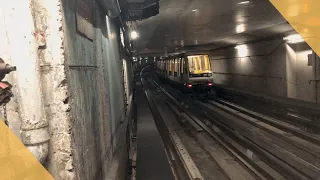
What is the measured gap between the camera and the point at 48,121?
6.81ft

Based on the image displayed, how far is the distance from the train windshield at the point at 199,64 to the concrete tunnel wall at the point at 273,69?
2.84m

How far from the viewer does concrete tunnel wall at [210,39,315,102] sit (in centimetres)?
1291

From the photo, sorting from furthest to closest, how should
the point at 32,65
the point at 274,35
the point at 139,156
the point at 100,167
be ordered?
the point at 274,35 < the point at 139,156 < the point at 100,167 < the point at 32,65

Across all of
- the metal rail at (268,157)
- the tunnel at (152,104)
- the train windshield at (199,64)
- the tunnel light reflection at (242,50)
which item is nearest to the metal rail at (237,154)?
the tunnel at (152,104)

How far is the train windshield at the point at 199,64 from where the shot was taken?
18.4 metres

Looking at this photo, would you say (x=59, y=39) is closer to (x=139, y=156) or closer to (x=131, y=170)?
(x=131, y=170)

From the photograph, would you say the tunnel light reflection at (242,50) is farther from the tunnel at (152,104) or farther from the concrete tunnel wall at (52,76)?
the concrete tunnel wall at (52,76)

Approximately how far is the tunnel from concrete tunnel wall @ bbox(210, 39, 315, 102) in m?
0.07

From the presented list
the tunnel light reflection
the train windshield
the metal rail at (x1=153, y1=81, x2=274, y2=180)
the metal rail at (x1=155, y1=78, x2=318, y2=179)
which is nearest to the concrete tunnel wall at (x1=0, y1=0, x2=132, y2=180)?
the metal rail at (x1=153, y1=81, x2=274, y2=180)

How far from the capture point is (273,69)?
50.0 ft

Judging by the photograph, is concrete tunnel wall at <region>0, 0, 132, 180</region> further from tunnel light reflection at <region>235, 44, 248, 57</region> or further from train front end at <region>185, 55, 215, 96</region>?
tunnel light reflection at <region>235, 44, 248, 57</region>

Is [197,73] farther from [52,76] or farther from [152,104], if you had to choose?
[52,76]

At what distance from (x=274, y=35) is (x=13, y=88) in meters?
14.6

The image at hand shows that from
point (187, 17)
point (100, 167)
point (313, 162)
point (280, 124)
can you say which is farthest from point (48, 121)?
point (280, 124)
